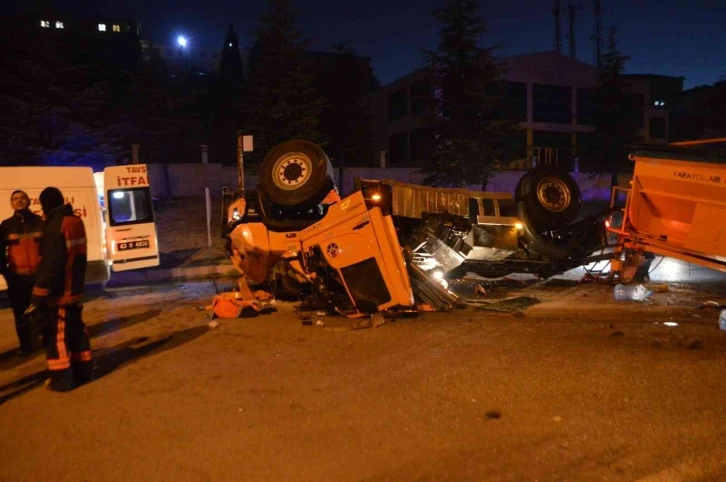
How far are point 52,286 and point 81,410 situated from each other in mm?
1056

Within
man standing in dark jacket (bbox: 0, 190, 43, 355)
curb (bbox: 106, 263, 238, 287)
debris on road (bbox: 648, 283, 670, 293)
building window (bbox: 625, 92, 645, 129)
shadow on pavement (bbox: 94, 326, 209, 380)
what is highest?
building window (bbox: 625, 92, 645, 129)

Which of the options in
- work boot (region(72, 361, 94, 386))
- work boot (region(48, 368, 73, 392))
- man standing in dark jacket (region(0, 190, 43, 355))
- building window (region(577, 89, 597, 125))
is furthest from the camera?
building window (region(577, 89, 597, 125))

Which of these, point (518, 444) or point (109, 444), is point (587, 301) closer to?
point (518, 444)

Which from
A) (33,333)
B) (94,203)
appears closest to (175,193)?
(94,203)

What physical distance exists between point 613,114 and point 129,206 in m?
23.8

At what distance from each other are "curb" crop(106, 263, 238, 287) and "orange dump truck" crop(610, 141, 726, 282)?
25.7ft

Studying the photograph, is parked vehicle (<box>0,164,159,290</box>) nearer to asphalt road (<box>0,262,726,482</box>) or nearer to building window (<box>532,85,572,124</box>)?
asphalt road (<box>0,262,726,482</box>)

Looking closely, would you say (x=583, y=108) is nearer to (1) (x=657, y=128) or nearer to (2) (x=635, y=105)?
(1) (x=657, y=128)

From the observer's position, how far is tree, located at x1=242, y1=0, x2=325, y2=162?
20156 mm

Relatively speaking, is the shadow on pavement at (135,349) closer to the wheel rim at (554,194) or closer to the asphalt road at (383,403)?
the asphalt road at (383,403)

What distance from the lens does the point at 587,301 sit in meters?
9.54

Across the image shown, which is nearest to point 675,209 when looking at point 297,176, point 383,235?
point 383,235

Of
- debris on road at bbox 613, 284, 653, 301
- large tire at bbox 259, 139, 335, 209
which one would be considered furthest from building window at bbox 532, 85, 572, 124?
large tire at bbox 259, 139, 335, 209

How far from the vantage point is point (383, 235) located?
777 cm
